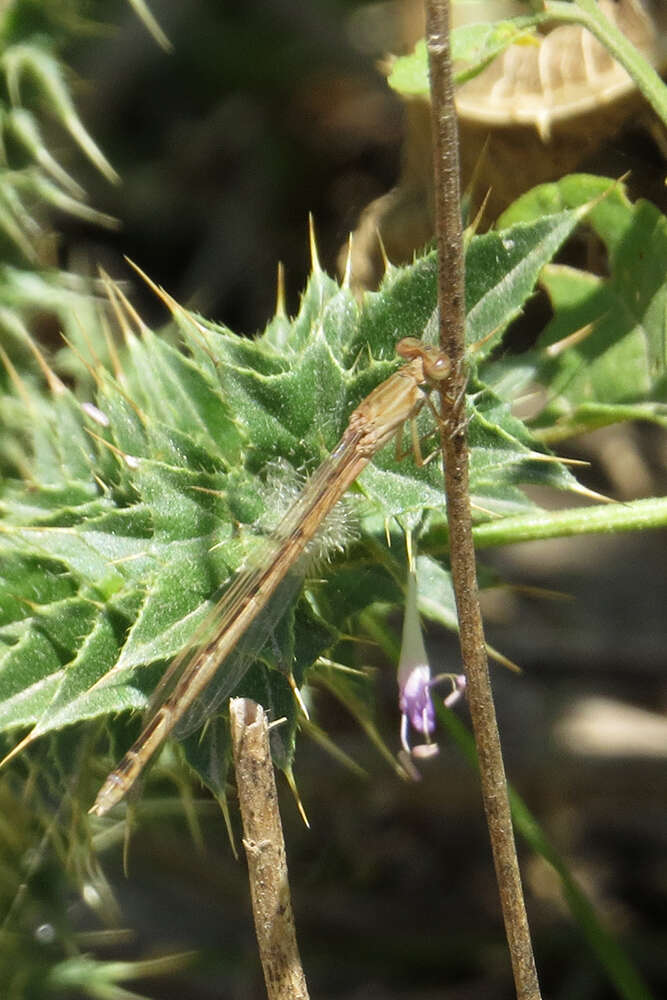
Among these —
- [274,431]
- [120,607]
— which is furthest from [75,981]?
[274,431]

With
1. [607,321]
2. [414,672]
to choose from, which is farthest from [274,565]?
[607,321]

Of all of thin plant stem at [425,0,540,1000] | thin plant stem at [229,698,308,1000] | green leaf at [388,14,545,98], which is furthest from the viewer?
green leaf at [388,14,545,98]

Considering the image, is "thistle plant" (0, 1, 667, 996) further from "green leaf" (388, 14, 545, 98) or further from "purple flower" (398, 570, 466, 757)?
"green leaf" (388, 14, 545, 98)

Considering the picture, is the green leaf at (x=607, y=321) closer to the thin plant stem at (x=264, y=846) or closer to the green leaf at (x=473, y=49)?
the green leaf at (x=473, y=49)

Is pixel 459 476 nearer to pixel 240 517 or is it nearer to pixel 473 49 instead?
pixel 240 517

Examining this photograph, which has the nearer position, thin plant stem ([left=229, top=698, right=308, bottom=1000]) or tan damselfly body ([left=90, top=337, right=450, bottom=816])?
thin plant stem ([left=229, top=698, right=308, bottom=1000])

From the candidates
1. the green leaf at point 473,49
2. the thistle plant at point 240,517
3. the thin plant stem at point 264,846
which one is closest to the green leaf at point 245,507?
the thistle plant at point 240,517

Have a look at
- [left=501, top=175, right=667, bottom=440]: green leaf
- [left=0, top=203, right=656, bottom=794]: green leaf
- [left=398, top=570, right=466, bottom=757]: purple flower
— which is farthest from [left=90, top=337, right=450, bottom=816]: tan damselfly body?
[left=501, top=175, right=667, bottom=440]: green leaf
